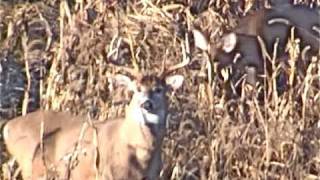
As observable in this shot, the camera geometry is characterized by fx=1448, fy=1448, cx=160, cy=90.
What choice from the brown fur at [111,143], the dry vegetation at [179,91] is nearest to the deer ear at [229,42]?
the dry vegetation at [179,91]

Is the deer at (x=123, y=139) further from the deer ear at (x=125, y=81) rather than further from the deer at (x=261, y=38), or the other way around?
the deer at (x=261, y=38)

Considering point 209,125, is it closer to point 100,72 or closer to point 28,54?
point 100,72

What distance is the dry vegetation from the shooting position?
8.30 m

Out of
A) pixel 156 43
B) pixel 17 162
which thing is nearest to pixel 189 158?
pixel 17 162

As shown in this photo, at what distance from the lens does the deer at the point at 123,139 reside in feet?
26.7

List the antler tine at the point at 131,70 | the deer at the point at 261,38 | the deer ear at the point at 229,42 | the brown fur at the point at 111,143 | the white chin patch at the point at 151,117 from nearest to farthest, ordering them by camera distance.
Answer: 1. the brown fur at the point at 111,143
2. the white chin patch at the point at 151,117
3. the antler tine at the point at 131,70
4. the deer at the point at 261,38
5. the deer ear at the point at 229,42

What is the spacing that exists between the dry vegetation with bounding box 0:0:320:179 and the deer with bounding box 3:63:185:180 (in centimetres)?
16

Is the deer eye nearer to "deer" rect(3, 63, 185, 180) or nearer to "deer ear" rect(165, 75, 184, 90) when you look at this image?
"deer" rect(3, 63, 185, 180)

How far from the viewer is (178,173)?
8.30 m

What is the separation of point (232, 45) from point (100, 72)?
1.47m

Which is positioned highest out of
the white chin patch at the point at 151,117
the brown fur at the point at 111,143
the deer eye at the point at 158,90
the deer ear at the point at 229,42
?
the deer ear at the point at 229,42

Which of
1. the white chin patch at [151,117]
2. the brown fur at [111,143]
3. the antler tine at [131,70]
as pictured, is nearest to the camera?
the brown fur at [111,143]

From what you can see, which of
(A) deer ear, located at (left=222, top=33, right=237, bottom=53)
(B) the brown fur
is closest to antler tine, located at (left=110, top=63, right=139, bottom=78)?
(B) the brown fur

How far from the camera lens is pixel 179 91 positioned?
9.11 meters
